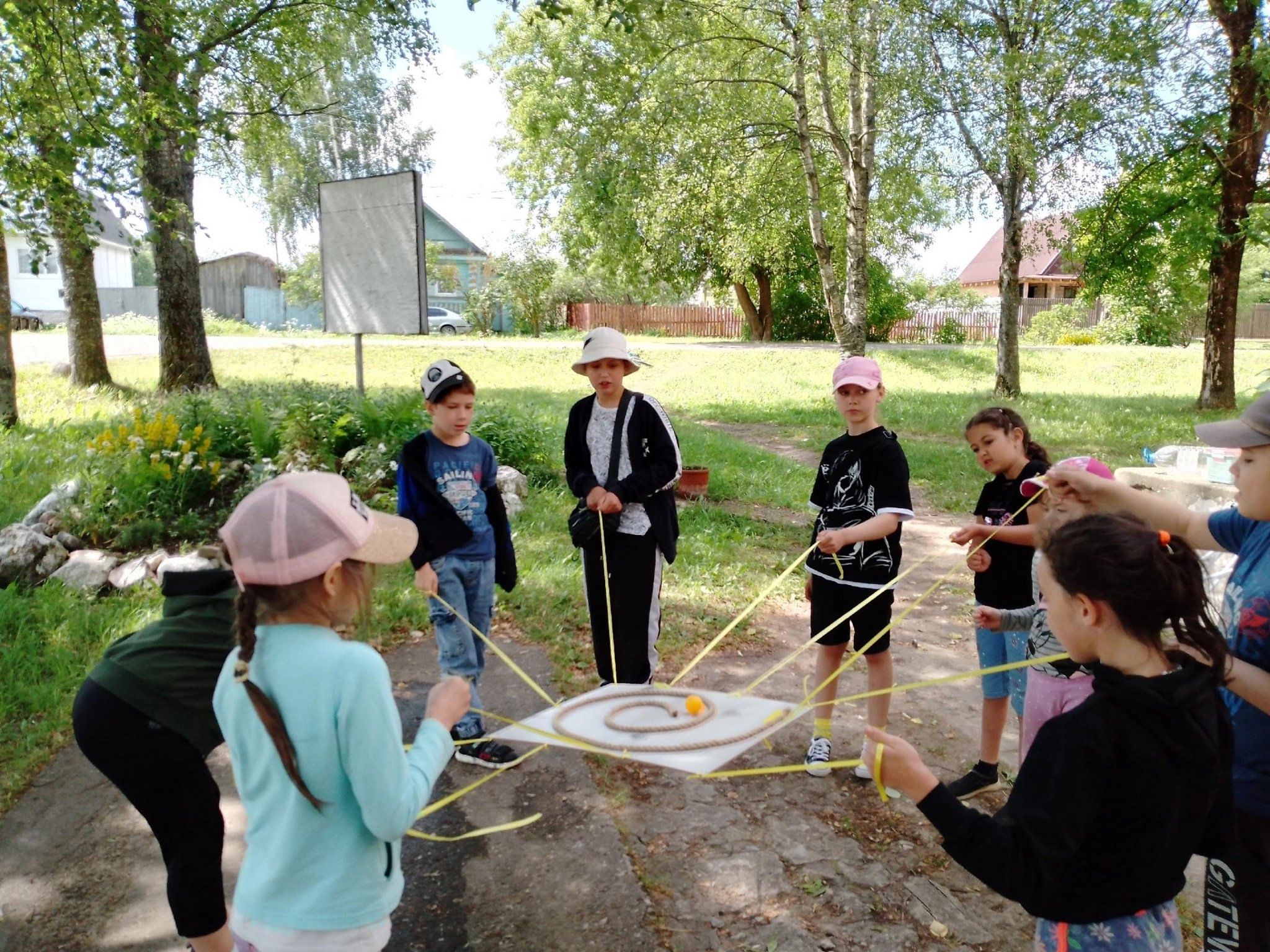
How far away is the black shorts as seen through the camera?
13.7 ft

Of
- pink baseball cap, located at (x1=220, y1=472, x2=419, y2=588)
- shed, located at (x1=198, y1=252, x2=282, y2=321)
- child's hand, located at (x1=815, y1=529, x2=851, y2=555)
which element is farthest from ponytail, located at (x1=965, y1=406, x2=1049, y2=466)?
shed, located at (x1=198, y1=252, x2=282, y2=321)

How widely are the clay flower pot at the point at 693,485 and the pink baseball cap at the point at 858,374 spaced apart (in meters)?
5.59

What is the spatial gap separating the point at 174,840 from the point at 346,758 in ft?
3.86

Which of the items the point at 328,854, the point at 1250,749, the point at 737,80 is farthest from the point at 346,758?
the point at 737,80

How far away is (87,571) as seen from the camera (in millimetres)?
6504

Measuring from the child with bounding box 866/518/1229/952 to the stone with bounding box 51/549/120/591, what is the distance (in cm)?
611

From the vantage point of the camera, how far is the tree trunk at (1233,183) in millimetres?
14773

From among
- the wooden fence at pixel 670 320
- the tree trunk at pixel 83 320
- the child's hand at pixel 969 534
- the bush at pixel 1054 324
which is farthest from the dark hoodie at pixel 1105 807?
the wooden fence at pixel 670 320

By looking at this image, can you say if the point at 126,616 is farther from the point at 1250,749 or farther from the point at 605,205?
the point at 605,205

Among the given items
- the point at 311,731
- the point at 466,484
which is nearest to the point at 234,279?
the point at 466,484

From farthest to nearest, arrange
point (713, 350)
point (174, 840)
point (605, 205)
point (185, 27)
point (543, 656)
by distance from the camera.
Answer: point (713, 350)
point (605, 205)
point (185, 27)
point (543, 656)
point (174, 840)

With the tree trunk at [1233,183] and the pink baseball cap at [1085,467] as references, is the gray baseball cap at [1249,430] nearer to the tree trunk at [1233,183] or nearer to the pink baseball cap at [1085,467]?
the pink baseball cap at [1085,467]

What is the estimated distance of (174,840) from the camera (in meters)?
2.67

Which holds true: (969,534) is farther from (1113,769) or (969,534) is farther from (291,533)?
(291,533)
